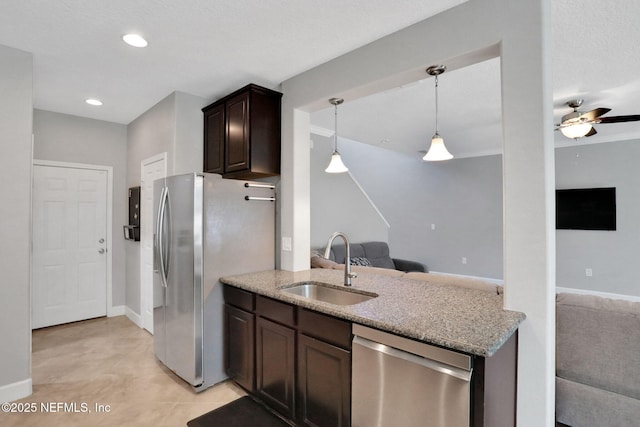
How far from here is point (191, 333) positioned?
2471mm

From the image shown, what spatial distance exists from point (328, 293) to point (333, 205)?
272 centimetres

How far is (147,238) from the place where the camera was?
3805 millimetres

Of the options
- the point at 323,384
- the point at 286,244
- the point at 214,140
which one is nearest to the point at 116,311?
the point at 214,140

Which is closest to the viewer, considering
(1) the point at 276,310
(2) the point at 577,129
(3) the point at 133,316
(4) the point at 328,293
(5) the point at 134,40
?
(1) the point at 276,310

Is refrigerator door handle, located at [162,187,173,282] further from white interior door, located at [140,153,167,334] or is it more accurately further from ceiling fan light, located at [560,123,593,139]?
ceiling fan light, located at [560,123,593,139]

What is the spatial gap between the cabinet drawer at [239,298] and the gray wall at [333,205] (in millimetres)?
2179

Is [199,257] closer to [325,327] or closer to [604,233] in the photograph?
[325,327]

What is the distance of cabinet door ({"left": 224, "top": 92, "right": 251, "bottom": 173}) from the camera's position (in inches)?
112

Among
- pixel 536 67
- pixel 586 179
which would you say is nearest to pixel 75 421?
pixel 536 67

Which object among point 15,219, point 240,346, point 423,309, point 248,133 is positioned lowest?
point 240,346

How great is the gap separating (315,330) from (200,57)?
2.24m

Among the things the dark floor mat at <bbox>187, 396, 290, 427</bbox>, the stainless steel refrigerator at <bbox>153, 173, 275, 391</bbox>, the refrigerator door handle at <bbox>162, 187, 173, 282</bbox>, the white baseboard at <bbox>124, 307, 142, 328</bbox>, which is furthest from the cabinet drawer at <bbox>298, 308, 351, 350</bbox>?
the white baseboard at <bbox>124, 307, 142, 328</bbox>

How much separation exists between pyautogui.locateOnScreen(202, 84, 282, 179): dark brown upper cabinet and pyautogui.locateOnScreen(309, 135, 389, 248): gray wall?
1757 mm

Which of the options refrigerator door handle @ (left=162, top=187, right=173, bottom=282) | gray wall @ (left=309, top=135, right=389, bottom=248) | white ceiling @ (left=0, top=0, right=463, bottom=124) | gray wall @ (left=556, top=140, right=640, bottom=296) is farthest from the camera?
gray wall @ (left=556, top=140, right=640, bottom=296)
